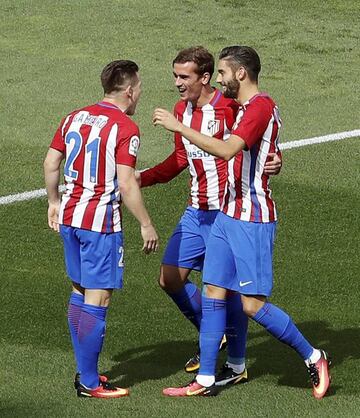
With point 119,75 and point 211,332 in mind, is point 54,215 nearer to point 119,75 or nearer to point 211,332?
point 119,75

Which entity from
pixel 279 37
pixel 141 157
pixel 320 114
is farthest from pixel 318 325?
pixel 279 37

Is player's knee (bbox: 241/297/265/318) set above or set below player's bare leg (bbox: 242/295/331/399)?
above

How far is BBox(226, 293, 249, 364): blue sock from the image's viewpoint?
8859mm

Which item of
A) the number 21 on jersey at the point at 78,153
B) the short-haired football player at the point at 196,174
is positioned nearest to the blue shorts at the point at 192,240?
the short-haired football player at the point at 196,174

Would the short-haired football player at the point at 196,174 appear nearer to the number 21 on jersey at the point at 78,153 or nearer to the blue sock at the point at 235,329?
the blue sock at the point at 235,329

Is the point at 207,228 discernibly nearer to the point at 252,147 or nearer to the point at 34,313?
the point at 252,147

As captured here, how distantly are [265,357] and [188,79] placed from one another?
2.08 m

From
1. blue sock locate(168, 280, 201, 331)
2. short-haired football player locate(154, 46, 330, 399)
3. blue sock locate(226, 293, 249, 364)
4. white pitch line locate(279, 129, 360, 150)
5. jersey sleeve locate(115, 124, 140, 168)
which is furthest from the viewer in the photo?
white pitch line locate(279, 129, 360, 150)

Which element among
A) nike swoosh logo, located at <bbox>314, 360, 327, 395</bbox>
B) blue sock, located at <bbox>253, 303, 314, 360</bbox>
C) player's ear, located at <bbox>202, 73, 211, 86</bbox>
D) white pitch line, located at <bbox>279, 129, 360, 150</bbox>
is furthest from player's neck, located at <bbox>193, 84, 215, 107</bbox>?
white pitch line, located at <bbox>279, 129, 360, 150</bbox>

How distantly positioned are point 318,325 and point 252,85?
2441 mm

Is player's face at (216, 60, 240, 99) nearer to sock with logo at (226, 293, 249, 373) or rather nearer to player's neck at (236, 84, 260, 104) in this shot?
player's neck at (236, 84, 260, 104)

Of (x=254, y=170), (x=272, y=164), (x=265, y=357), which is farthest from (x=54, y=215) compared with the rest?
(x=265, y=357)

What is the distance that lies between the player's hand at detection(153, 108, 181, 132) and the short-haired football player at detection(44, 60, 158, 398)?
9.9 inches

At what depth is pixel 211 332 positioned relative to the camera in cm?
855
